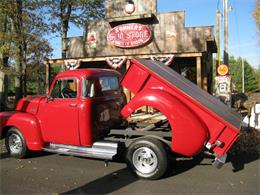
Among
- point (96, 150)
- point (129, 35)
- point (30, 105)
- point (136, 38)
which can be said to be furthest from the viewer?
point (129, 35)

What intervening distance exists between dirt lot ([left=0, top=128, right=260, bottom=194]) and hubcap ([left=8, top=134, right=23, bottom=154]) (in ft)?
0.82

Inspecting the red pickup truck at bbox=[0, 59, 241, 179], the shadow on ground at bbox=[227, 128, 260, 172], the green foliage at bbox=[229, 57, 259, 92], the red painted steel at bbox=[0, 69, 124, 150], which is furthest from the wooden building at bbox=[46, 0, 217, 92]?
the green foliage at bbox=[229, 57, 259, 92]

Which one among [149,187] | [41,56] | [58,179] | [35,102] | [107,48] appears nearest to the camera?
[149,187]

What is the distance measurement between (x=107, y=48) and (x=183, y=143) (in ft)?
38.8

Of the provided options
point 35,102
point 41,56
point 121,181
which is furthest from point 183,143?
point 41,56

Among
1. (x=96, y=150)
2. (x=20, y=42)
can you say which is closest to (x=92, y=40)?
(x=20, y=42)

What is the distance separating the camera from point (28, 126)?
25.8 ft

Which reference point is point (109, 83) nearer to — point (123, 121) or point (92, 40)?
point (123, 121)

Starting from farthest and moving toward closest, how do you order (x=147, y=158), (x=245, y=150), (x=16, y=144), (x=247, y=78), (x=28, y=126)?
(x=247, y=78) < (x=245, y=150) < (x=16, y=144) < (x=28, y=126) < (x=147, y=158)

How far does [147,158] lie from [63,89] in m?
2.60

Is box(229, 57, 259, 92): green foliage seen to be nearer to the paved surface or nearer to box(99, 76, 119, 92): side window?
box(99, 76, 119, 92): side window

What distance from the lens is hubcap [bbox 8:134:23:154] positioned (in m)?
8.14

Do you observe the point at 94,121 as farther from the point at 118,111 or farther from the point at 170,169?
the point at 170,169

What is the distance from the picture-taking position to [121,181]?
6.34 meters
